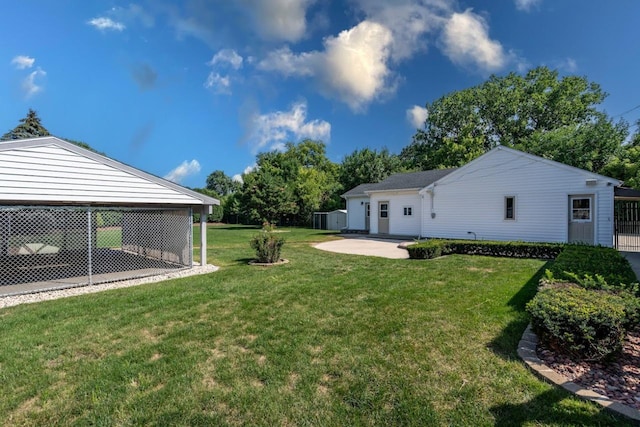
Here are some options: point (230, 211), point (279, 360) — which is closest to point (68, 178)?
point (279, 360)

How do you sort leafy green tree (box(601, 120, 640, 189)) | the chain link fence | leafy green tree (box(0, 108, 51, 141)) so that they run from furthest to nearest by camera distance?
1. leafy green tree (box(0, 108, 51, 141))
2. leafy green tree (box(601, 120, 640, 189))
3. the chain link fence

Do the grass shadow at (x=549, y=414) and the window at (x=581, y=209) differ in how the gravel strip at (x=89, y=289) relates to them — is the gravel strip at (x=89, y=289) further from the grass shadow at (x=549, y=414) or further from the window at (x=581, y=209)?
the window at (x=581, y=209)

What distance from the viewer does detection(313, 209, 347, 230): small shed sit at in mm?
27981

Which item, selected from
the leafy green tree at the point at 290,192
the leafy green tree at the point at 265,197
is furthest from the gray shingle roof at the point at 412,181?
the leafy green tree at the point at 290,192

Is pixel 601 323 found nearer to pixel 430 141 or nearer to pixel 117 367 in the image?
pixel 117 367

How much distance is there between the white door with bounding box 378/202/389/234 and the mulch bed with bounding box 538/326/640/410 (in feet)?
52.7

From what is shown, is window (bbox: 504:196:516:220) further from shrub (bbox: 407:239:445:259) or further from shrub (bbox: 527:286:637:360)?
shrub (bbox: 527:286:637:360)

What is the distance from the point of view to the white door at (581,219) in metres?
12.0

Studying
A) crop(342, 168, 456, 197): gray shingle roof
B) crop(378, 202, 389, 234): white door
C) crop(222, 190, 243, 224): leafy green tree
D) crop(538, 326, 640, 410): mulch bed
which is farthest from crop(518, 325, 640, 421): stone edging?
crop(222, 190, 243, 224): leafy green tree

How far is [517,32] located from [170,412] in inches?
904

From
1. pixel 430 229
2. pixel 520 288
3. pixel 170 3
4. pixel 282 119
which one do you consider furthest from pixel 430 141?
pixel 520 288

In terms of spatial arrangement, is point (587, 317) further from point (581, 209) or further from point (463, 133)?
point (463, 133)

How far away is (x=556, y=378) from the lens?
274cm

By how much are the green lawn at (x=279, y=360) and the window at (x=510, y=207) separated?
9171mm
